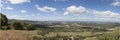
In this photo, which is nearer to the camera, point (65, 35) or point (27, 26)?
point (65, 35)

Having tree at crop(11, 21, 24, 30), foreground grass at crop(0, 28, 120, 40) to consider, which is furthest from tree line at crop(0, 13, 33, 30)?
foreground grass at crop(0, 28, 120, 40)

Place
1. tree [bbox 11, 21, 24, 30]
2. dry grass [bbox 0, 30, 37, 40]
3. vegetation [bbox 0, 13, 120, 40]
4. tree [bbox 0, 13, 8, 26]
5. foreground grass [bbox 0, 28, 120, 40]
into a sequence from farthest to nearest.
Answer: tree [bbox 11, 21, 24, 30]
tree [bbox 0, 13, 8, 26]
vegetation [bbox 0, 13, 120, 40]
foreground grass [bbox 0, 28, 120, 40]
dry grass [bbox 0, 30, 37, 40]

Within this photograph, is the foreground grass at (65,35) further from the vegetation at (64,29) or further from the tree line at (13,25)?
the tree line at (13,25)

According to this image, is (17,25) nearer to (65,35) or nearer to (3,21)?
(3,21)

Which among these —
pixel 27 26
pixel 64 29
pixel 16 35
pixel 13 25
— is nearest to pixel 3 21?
pixel 13 25

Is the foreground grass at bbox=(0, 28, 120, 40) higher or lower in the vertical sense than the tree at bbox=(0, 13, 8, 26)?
lower

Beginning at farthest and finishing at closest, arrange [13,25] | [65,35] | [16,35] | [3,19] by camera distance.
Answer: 1. [13,25]
2. [3,19]
3. [65,35]
4. [16,35]

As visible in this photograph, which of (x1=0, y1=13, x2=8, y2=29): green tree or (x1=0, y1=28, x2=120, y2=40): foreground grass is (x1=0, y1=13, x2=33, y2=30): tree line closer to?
(x1=0, y1=13, x2=8, y2=29): green tree

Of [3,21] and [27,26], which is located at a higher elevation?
[3,21]

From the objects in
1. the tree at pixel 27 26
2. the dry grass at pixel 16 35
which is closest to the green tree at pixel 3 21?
the tree at pixel 27 26

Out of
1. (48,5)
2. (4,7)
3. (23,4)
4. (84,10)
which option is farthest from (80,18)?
(4,7)

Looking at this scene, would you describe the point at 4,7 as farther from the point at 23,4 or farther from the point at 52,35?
the point at 52,35
